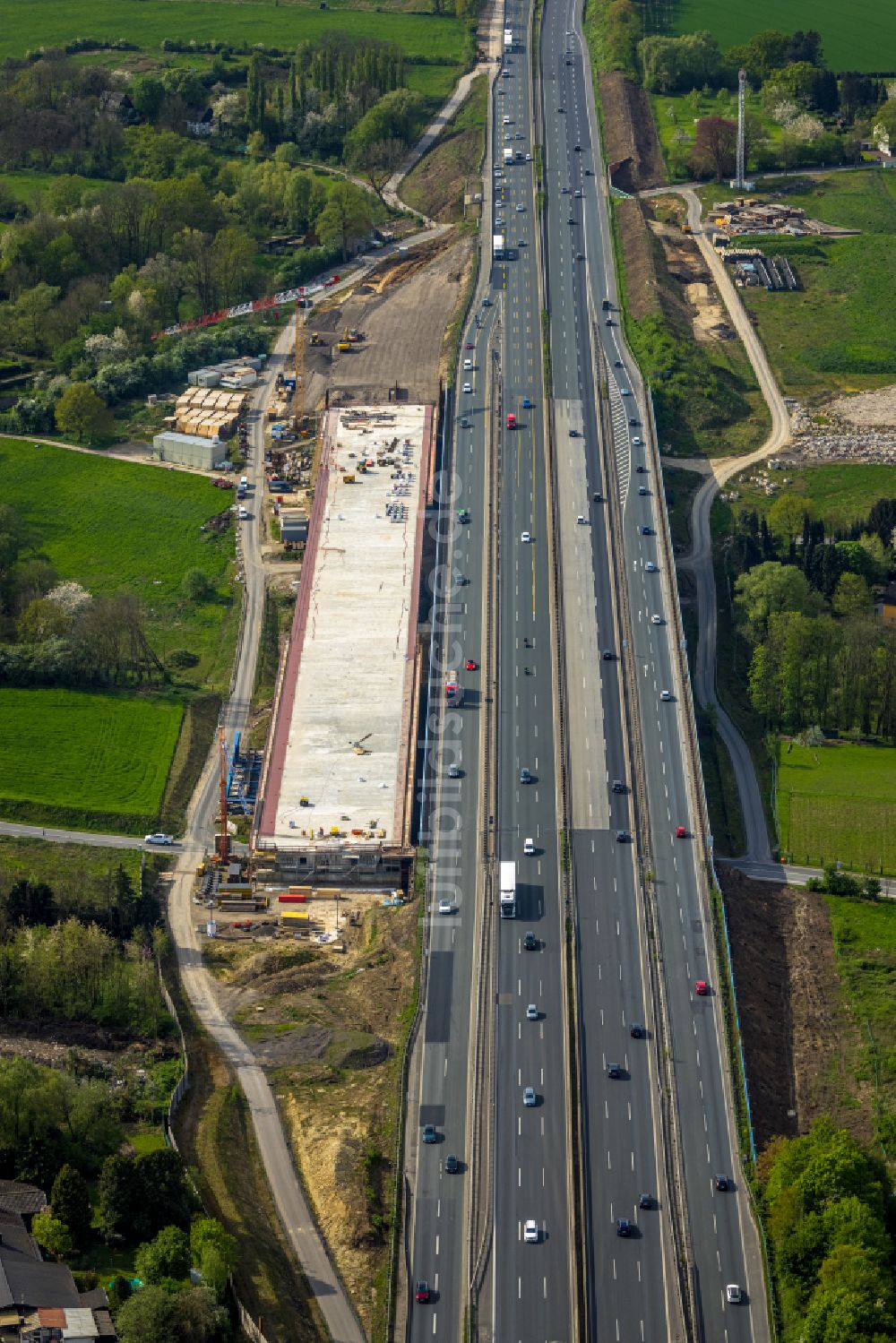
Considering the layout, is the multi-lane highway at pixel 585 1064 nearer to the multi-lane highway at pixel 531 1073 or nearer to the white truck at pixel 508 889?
the multi-lane highway at pixel 531 1073

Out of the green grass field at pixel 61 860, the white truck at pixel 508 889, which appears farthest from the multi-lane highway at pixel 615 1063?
the green grass field at pixel 61 860

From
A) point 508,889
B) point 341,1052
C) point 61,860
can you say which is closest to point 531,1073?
point 341,1052

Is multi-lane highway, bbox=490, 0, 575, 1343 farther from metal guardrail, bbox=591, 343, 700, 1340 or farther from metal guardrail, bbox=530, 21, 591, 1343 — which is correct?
metal guardrail, bbox=591, 343, 700, 1340

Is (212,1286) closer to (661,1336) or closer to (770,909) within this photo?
(661,1336)

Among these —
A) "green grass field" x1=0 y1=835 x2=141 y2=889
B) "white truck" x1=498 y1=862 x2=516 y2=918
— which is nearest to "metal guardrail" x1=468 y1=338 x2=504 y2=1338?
"white truck" x1=498 y1=862 x2=516 y2=918

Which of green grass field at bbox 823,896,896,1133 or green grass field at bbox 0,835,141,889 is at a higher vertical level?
green grass field at bbox 0,835,141,889

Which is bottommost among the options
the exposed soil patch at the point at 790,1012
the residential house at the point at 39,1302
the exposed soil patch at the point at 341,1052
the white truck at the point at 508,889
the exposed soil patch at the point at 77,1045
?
the exposed soil patch at the point at 790,1012

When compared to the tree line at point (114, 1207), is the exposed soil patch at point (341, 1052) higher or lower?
lower
